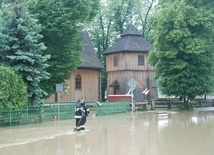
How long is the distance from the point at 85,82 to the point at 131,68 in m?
6.96

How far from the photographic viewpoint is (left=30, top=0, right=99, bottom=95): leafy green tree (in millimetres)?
24766

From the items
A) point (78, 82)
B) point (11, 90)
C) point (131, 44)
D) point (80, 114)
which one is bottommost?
point (80, 114)

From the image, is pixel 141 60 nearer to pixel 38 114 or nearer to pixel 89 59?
pixel 89 59

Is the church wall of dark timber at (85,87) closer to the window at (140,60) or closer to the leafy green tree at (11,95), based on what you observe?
the window at (140,60)

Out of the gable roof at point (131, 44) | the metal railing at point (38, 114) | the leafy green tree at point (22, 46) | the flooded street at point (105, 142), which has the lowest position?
the flooded street at point (105, 142)

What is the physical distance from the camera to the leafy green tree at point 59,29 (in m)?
24.8

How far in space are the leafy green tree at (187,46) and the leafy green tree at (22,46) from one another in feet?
48.1

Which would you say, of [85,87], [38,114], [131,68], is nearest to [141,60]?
[131,68]

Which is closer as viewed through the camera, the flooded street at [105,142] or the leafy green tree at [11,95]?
the flooded street at [105,142]

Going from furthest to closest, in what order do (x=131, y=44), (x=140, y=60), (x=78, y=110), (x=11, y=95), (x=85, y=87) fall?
(x=131, y=44) → (x=140, y=60) → (x=85, y=87) → (x=11, y=95) → (x=78, y=110)

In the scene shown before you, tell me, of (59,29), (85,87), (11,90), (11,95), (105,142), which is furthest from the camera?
(85,87)

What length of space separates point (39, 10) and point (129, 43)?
1994 centimetres

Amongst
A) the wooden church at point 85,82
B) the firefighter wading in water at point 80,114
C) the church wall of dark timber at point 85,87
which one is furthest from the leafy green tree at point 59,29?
the wooden church at point 85,82

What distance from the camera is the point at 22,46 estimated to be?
2156cm
